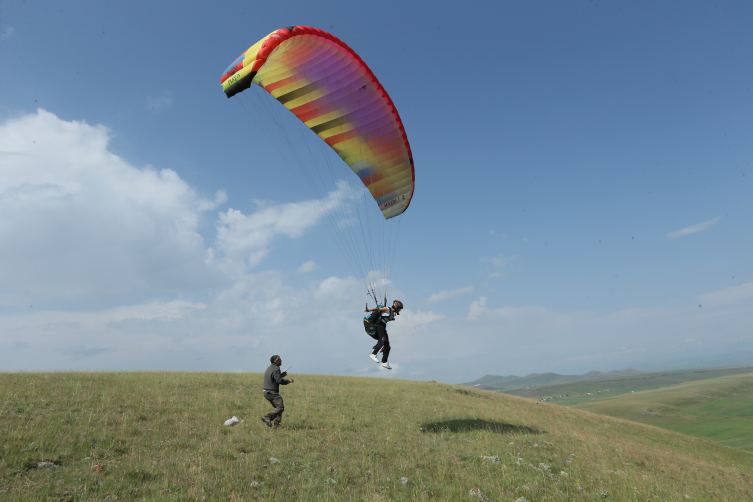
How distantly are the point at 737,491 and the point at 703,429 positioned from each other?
53638 mm

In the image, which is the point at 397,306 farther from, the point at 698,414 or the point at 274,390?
the point at 698,414

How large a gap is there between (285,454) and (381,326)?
593 cm

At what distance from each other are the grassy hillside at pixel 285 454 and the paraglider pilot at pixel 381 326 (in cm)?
246

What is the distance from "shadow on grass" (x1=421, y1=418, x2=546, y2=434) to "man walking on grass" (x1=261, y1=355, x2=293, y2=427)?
5.22m

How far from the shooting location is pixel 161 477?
6.93 m

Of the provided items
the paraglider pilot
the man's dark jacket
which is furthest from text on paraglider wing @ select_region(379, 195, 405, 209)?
the man's dark jacket

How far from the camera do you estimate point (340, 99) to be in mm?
13484

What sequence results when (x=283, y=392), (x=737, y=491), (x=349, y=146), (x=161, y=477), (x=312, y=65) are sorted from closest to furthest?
(x=161, y=477) → (x=737, y=491) → (x=312, y=65) → (x=349, y=146) → (x=283, y=392)

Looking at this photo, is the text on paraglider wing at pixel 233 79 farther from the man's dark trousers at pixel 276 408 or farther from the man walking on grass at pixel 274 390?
the man's dark trousers at pixel 276 408

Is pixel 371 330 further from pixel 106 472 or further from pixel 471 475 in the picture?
pixel 106 472

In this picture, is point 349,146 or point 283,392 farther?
point 283,392

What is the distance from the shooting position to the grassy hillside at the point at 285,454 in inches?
267

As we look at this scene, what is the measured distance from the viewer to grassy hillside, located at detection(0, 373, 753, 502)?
6777mm

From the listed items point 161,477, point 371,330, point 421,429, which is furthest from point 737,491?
point 161,477
